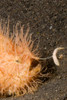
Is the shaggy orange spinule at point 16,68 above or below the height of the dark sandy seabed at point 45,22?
below

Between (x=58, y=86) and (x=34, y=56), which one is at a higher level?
(x=34, y=56)

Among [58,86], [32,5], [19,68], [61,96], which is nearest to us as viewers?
[61,96]

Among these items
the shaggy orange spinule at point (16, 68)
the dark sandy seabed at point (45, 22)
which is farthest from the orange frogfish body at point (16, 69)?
the dark sandy seabed at point (45, 22)

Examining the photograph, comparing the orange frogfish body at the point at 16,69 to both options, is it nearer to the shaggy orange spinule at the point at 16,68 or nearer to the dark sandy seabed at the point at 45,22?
the shaggy orange spinule at the point at 16,68

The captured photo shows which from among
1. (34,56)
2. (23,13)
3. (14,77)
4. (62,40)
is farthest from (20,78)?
(23,13)

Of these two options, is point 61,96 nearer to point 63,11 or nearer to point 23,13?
point 63,11
